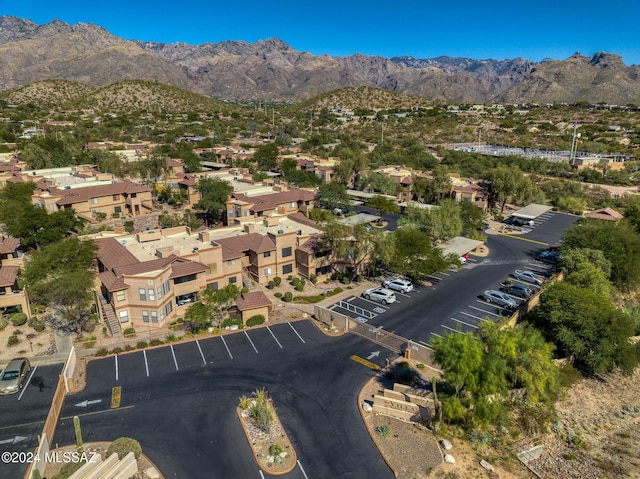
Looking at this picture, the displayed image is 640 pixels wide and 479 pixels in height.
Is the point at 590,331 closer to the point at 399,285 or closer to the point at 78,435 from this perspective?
the point at 399,285

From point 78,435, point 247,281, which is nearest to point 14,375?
point 78,435

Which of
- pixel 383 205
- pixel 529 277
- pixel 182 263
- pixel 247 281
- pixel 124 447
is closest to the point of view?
pixel 124 447

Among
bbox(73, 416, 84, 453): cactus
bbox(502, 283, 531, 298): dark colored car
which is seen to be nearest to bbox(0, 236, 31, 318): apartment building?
bbox(73, 416, 84, 453): cactus

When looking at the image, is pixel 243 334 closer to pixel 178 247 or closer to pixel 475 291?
pixel 178 247

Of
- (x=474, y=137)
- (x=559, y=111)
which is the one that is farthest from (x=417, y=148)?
(x=559, y=111)

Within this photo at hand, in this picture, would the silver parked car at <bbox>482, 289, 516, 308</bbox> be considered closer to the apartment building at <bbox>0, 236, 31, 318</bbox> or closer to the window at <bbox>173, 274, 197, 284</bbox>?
the window at <bbox>173, 274, 197, 284</bbox>

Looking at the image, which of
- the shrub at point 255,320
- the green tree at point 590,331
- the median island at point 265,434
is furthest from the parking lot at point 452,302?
the median island at point 265,434

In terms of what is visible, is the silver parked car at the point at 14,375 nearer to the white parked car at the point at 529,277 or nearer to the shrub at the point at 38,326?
the shrub at the point at 38,326
